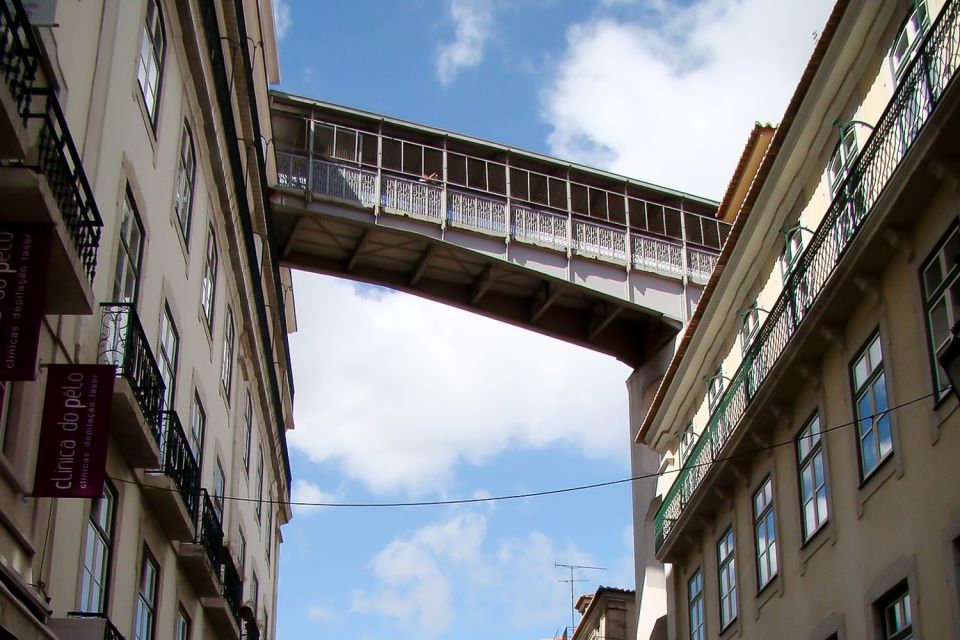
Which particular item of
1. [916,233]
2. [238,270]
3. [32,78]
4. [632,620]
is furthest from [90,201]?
[632,620]

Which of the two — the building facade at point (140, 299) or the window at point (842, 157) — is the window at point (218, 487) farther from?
the window at point (842, 157)

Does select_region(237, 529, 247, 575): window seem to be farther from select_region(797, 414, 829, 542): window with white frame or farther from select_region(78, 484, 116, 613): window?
select_region(797, 414, 829, 542): window with white frame

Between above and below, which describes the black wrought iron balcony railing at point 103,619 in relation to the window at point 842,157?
below

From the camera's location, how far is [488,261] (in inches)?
1362

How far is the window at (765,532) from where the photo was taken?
748 inches

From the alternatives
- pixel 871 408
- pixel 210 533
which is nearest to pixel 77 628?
pixel 210 533

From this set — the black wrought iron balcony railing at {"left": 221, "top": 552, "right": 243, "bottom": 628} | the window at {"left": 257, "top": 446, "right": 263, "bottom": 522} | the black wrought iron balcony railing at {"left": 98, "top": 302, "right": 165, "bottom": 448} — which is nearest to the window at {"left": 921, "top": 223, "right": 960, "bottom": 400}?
the black wrought iron balcony railing at {"left": 98, "top": 302, "right": 165, "bottom": 448}

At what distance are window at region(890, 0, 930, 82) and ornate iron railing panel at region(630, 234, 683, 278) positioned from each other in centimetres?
1945

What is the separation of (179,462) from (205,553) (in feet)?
7.17

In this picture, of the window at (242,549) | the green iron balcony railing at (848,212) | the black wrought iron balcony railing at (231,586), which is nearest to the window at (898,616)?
the green iron balcony railing at (848,212)

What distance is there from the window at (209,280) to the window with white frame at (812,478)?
939cm

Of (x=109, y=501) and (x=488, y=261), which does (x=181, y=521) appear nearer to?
(x=109, y=501)

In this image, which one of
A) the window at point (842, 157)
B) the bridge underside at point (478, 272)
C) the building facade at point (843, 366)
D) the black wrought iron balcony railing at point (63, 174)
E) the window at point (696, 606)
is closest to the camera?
the black wrought iron balcony railing at point (63, 174)

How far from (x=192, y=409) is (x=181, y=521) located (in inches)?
Answer: 122
